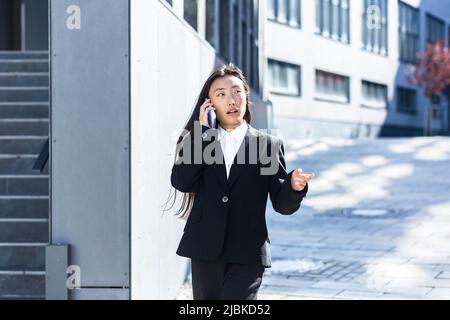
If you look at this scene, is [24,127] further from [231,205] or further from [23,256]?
[231,205]

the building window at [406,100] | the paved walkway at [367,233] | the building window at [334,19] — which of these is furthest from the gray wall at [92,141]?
the building window at [406,100]

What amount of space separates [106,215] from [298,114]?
29015 millimetres

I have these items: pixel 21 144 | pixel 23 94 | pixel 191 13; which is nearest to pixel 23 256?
pixel 21 144

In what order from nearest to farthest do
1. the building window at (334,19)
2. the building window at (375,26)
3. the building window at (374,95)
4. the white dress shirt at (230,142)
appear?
the white dress shirt at (230,142)
the building window at (334,19)
the building window at (375,26)
the building window at (374,95)

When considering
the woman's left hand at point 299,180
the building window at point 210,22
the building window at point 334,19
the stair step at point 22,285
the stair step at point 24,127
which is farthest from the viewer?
the building window at point 334,19

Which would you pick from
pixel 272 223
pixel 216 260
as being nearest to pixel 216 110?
pixel 216 260

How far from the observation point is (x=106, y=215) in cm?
591

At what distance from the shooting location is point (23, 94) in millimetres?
10859

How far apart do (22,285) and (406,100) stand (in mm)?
42593

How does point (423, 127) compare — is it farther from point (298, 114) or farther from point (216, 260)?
point (216, 260)

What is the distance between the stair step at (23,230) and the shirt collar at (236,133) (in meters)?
4.16

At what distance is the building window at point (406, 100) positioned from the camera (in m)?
46.4

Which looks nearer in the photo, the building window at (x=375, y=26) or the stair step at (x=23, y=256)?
the stair step at (x=23, y=256)

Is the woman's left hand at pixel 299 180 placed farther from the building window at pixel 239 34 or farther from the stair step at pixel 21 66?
the building window at pixel 239 34
